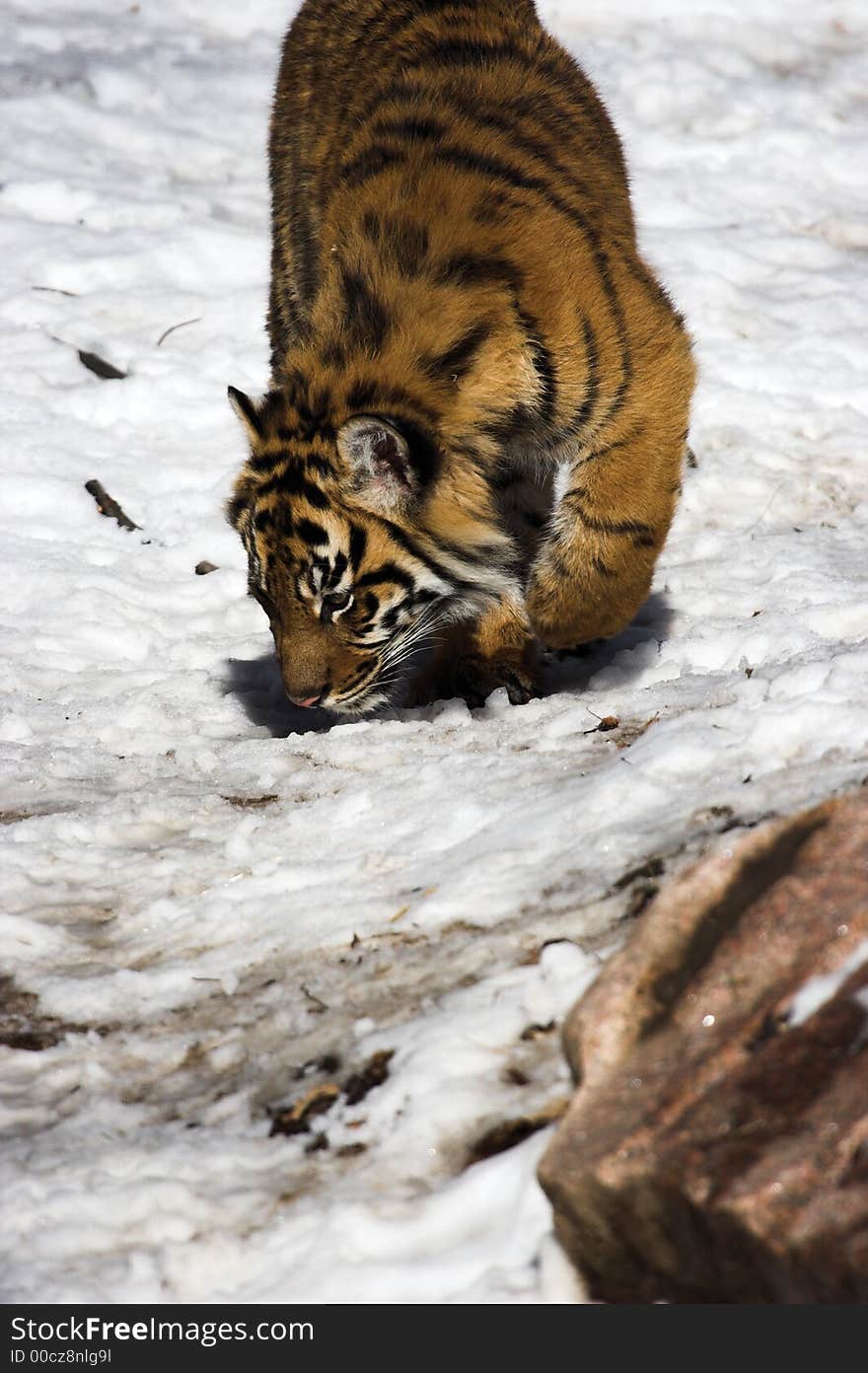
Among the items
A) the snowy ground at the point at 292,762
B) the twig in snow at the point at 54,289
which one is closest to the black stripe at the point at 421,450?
the snowy ground at the point at 292,762

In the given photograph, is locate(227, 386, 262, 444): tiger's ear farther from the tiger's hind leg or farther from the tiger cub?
the tiger's hind leg

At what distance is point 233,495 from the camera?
10.9ft

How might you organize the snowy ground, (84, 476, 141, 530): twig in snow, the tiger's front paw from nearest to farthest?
1. the snowy ground
2. the tiger's front paw
3. (84, 476, 141, 530): twig in snow

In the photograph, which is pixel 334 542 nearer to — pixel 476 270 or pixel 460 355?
pixel 460 355

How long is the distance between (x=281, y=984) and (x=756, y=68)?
661 centimetres

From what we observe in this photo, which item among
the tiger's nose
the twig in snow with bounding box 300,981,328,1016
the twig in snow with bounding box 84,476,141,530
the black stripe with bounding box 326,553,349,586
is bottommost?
the twig in snow with bounding box 84,476,141,530

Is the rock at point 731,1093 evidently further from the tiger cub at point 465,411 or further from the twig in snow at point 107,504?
the twig in snow at point 107,504

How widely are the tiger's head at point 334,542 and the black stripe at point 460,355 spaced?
0.15 meters

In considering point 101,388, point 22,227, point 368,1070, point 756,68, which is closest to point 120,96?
point 22,227

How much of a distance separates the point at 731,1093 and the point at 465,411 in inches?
72.5

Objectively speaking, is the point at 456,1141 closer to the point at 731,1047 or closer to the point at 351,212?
the point at 731,1047

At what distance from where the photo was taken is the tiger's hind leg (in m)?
3.30

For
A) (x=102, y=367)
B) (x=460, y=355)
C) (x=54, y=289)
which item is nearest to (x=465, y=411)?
(x=460, y=355)

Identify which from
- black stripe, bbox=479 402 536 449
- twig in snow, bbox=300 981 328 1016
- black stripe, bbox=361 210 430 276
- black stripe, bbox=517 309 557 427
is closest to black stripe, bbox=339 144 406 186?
black stripe, bbox=361 210 430 276
